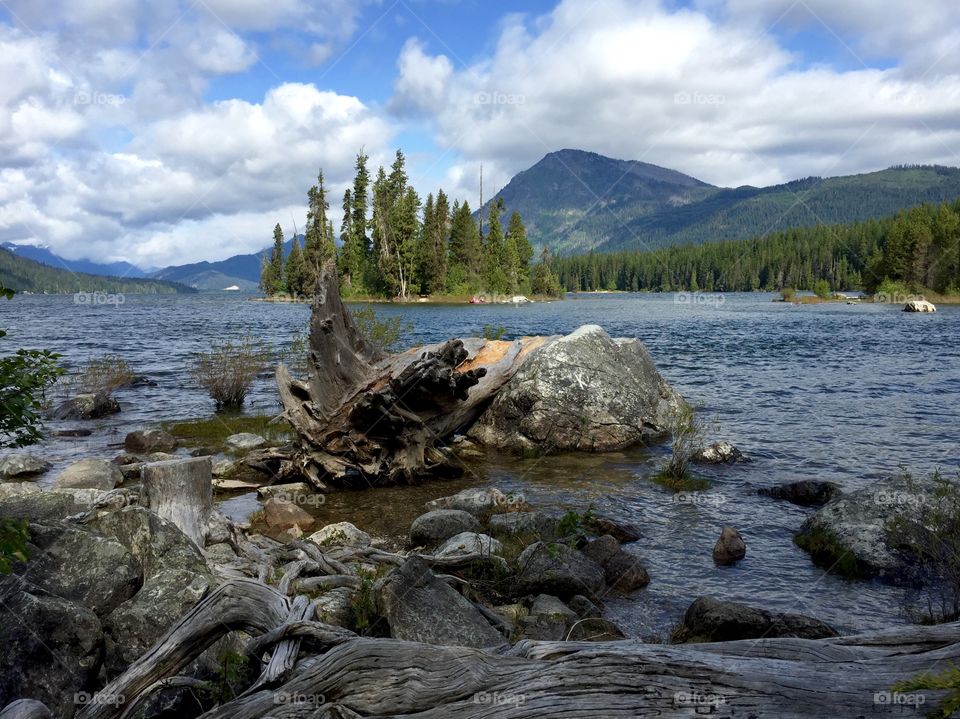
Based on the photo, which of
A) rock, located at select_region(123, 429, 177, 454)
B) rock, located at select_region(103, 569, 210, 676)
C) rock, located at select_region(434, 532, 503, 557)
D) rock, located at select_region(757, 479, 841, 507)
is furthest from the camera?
rock, located at select_region(123, 429, 177, 454)

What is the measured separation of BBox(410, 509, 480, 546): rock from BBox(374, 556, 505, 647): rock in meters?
3.09

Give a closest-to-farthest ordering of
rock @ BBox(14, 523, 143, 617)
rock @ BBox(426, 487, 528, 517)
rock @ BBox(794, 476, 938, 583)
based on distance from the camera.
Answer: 1. rock @ BBox(14, 523, 143, 617)
2. rock @ BBox(794, 476, 938, 583)
3. rock @ BBox(426, 487, 528, 517)

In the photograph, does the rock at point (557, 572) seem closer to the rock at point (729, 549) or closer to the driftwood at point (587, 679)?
the rock at point (729, 549)

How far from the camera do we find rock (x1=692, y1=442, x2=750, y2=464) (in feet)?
43.3

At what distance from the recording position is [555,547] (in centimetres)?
736

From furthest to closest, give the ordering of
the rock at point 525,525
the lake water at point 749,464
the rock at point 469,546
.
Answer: the rock at point 525,525 → the lake water at point 749,464 → the rock at point 469,546

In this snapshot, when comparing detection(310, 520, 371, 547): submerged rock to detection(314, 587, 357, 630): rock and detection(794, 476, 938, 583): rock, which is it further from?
detection(794, 476, 938, 583): rock

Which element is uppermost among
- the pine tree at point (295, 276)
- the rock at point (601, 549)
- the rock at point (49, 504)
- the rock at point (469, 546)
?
the pine tree at point (295, 276)

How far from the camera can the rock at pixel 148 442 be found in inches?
571

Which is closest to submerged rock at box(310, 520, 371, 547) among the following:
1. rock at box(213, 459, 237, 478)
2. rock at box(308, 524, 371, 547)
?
rock at box(308, 524, 371, 547)

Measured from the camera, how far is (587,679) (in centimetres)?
316

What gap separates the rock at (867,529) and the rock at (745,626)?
2.04m

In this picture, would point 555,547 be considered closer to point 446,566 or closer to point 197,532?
point 446,566

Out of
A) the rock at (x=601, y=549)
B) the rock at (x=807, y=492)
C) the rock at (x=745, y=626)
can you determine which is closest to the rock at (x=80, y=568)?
the rock at (x=745, y=626)
